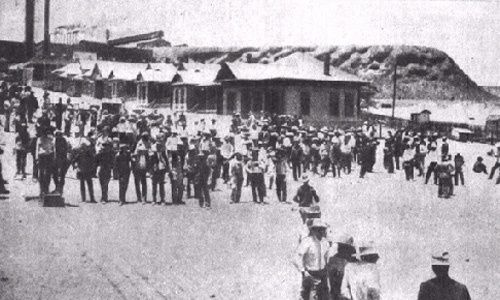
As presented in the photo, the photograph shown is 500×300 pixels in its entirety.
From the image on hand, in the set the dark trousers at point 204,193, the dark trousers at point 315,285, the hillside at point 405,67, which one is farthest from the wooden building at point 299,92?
the hillside at point 405,67

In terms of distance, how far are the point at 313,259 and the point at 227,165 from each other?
1146cm

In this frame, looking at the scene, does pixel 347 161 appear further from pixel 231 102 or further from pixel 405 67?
pixel 405 67

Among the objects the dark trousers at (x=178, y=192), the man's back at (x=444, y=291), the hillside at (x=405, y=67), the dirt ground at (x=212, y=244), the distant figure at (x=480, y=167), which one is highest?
the hillside at (x=405, y=67)

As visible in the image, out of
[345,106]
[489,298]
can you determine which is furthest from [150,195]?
[345,106]

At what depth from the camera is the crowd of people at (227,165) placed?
6.25m

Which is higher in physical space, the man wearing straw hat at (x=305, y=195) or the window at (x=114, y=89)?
the window at (x=114, y=89)

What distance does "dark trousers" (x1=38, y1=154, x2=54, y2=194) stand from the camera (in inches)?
513

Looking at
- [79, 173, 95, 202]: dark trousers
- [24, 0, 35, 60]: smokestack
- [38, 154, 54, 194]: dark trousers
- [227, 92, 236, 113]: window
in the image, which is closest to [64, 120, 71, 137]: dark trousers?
[24, 0, 35, 60]: smokestack

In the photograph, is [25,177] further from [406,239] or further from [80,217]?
[406,239]

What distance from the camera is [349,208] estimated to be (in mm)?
14312

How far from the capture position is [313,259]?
6.24 meters

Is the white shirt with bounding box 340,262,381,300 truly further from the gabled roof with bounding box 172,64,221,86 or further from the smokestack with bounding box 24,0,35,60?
the gabled roof with bounding box 172,64,221,86

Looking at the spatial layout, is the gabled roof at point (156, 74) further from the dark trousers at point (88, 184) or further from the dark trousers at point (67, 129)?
the dark trousers at point (88, 184)

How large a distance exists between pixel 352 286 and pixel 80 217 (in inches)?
295
